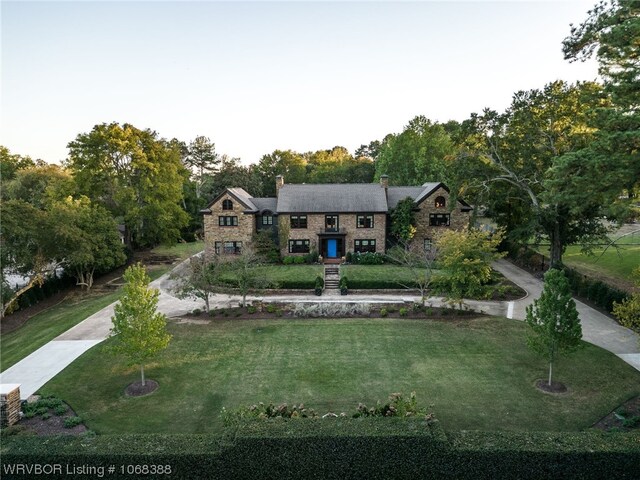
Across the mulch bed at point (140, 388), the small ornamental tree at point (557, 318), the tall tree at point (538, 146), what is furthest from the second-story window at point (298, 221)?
the small ornamental tree at point (557, 318)

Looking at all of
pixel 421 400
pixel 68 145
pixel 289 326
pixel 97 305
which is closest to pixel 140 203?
pixel 68 145

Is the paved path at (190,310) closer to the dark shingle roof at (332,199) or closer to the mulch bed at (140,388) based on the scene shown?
the mulch bed at (140,388)

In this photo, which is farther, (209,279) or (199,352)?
(209,279)

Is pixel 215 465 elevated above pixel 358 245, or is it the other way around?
pixel 358 245

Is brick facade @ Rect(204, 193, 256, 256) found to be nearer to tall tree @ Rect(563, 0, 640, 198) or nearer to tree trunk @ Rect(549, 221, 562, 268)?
tree trunk @ Rect(549, 221, 562, 268)

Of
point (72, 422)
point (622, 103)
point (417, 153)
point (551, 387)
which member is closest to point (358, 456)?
point (551, 387)

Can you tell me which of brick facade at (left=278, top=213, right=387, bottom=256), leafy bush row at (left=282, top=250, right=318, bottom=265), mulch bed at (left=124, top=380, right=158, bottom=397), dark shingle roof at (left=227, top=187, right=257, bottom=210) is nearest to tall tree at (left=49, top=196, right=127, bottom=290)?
dark shingle roof at (left=227, top=187, right=257, bottom=210)

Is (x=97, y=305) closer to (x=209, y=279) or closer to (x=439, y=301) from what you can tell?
(x=209, y=279)
